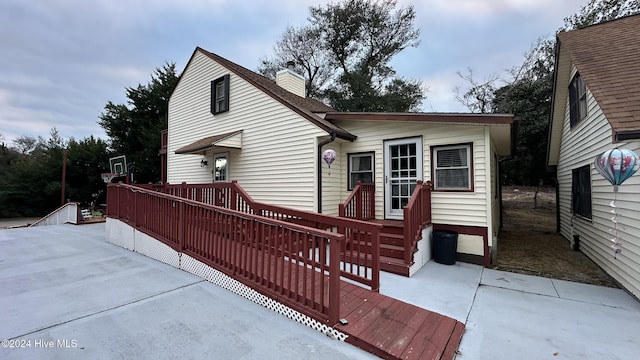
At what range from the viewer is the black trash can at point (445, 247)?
5488 mm

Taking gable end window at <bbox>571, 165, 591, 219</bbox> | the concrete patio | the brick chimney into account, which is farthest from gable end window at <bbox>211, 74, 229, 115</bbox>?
gable end window at <bbox>571, 165, 591, 219</bbox>

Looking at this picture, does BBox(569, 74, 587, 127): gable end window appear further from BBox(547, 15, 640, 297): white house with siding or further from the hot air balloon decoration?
the hot air balloon decoration

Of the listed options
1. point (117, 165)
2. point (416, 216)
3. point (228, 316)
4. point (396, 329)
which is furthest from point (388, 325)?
point (117, 165)

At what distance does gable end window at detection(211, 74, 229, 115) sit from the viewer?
8.87 m

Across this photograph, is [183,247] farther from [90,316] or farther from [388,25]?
[388,25]

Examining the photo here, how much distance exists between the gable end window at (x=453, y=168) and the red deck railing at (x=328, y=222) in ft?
7.42

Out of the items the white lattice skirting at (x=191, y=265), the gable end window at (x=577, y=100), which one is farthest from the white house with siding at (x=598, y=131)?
the white lattice skirting at (x=191, y=265)

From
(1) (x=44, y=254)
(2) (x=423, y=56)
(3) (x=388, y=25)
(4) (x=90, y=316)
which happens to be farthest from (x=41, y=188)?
(2) (x=423, y=56)

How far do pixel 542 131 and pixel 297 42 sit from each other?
1635 centimetres

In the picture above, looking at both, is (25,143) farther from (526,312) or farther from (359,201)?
(526,312)

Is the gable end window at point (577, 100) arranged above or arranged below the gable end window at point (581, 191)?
above

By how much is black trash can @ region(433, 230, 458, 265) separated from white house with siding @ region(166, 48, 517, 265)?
0.39 metres

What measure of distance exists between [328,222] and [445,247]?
2.85 metres

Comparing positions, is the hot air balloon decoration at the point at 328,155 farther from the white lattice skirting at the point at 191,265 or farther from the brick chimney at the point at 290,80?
the brick chimney at the point at 290,80
